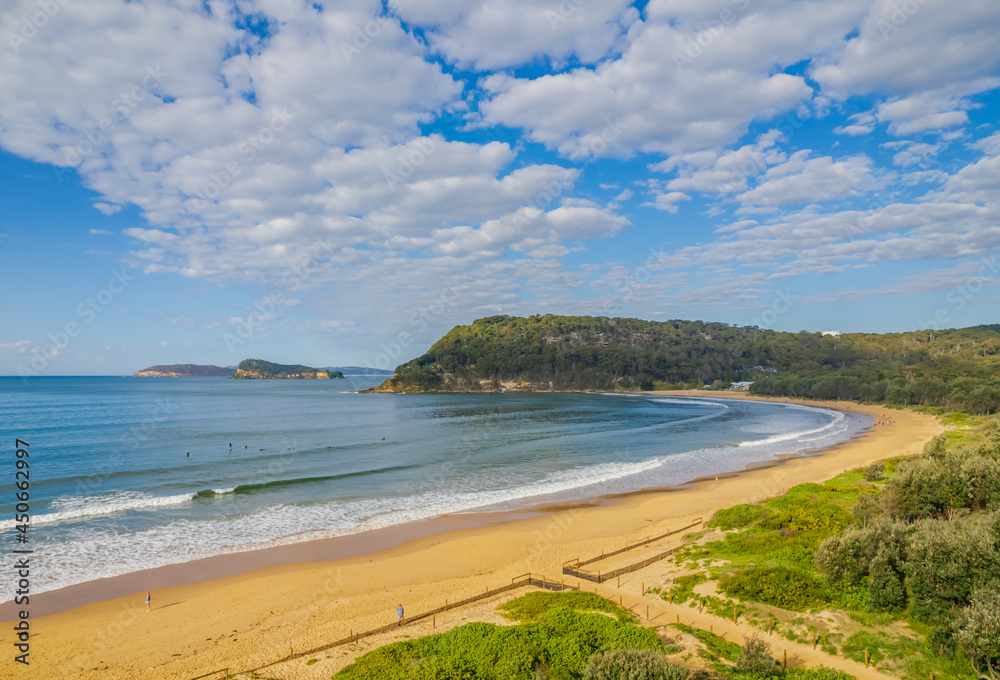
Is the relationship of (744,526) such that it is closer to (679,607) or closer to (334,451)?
(679,607)

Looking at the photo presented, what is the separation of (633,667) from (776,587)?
917 cm

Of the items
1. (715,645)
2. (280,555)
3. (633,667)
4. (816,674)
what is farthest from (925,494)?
(280,555)

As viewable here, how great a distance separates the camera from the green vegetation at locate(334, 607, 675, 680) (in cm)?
1266

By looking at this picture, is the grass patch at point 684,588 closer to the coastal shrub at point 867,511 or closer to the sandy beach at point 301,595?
the sandy beach at point 301,595

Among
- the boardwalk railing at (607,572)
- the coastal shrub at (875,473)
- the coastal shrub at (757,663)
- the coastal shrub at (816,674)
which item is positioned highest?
the coastal shrub at (757,663)

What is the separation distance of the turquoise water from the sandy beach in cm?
302

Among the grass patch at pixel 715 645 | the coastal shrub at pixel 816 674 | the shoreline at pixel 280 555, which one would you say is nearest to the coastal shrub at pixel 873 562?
the coastal shrub at pixel 816 674

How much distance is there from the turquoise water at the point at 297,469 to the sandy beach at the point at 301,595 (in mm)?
3023

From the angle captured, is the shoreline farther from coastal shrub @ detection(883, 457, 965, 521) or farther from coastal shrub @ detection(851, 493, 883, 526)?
coastal shrub @ detection(883, 457, 965, 521)

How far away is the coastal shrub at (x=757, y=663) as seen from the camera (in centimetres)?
1263

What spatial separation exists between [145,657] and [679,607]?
17747 mm

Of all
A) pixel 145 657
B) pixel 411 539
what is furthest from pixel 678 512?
pixel 145 657

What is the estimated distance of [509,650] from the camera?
13.6 meters

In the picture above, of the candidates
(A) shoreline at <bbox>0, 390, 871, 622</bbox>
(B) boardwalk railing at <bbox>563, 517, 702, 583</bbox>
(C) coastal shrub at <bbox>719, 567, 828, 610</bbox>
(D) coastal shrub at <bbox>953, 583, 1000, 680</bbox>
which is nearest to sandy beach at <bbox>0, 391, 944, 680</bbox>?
(A) shoreline at <bbox>0, 390, 871, 622</bbox>
